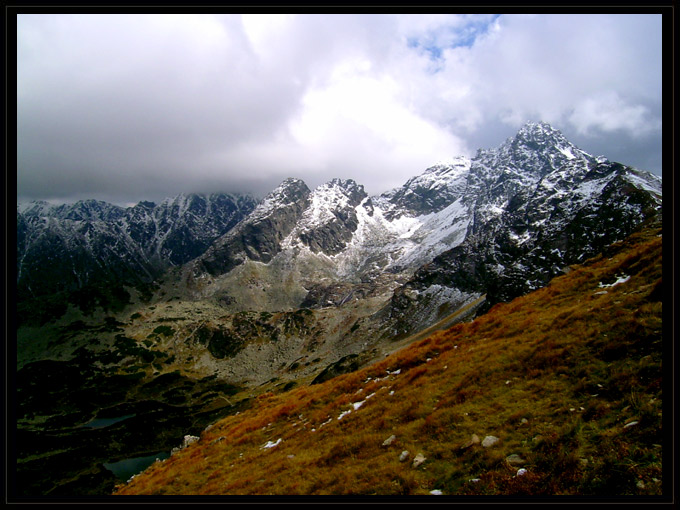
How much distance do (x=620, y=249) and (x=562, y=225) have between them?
15041 cm

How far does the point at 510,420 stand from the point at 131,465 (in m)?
178

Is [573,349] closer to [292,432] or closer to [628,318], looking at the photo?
[628,318]

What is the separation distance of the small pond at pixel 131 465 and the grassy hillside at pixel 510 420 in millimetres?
145851

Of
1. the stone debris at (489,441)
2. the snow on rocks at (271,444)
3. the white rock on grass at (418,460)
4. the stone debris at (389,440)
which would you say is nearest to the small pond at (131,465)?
the snow on rocks at (271,444)

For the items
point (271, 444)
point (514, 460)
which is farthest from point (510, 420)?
point (271, 444)

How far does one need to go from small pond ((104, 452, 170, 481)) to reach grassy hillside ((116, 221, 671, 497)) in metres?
146

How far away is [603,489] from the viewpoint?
773 cm

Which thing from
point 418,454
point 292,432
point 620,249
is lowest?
point 292,432

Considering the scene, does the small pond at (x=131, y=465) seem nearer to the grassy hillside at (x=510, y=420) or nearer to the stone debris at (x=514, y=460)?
the grassy hillside at (x=510, y=420)

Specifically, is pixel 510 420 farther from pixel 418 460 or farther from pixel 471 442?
pixel 418 460

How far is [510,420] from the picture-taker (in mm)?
11852

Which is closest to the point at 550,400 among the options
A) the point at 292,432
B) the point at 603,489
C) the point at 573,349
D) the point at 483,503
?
the point at 573,349

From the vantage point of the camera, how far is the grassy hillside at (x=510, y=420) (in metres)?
8.63

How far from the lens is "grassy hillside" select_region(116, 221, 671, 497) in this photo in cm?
863
